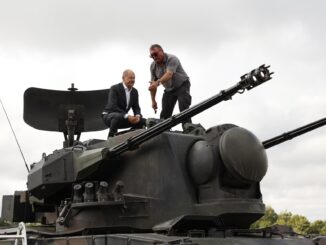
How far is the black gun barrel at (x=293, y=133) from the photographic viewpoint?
36.1ft

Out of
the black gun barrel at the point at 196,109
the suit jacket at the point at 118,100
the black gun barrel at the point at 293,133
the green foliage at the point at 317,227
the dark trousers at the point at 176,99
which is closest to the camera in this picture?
the black gun barrel at the point at 196,109

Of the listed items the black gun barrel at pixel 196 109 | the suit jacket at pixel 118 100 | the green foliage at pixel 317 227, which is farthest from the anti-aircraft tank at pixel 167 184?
the green foliage at pixel 317 227

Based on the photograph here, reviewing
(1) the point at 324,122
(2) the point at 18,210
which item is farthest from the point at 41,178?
(1) the point at 324,122

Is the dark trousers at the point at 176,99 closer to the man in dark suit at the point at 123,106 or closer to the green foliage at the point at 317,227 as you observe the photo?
the man in dark suit at the point at 123,106

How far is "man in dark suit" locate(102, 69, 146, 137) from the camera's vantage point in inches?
435

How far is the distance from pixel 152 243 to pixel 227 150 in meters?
2.51

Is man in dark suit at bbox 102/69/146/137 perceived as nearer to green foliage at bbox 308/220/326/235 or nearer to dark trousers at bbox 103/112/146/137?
dark trousers at bbox 103/112/146/137

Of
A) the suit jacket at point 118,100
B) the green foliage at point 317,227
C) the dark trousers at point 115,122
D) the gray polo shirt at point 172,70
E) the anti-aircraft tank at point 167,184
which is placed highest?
the gray polo shirt at point 172,70

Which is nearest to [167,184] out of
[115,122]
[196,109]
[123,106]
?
[196,109]

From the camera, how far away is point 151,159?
9.91 metres

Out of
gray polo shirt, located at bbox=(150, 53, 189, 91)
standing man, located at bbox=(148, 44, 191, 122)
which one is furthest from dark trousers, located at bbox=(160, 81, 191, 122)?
gray polo shirt, located at bbox=(150, 53, 189, 91)

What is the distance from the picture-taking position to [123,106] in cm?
1138

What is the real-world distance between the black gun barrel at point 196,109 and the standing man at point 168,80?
181 centimetres

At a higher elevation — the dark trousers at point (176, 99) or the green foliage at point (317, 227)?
the dark trousers at point (176, 99)
